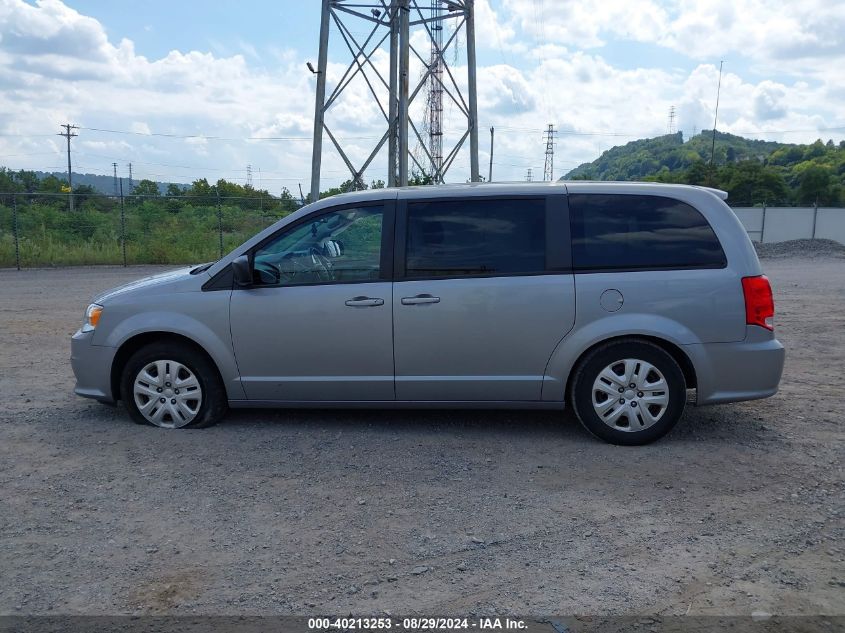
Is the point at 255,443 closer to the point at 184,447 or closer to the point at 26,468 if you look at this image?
the point at 184,447

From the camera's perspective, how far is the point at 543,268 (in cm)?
577

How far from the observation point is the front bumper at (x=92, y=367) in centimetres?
618

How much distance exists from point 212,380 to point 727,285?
12.8ft

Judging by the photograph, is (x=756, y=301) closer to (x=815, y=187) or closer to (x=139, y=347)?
(x=139, y=347)

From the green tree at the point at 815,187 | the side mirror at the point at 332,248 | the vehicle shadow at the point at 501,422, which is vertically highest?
the green tree at the point at 815,187

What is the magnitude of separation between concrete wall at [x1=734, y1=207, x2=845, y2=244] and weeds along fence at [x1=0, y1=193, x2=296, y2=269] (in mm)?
22587

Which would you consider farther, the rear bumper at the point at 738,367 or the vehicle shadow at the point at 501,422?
the vehicle shadow at the point at 501,422

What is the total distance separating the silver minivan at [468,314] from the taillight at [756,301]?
0.03 feet

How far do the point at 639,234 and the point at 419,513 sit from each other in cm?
268

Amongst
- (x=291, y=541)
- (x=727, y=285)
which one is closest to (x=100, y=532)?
(x=291, y=541)

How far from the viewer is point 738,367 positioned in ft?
18.5

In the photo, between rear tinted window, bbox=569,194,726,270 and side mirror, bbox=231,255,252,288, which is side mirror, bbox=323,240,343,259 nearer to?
side mirror, bbox=231,255,252,288

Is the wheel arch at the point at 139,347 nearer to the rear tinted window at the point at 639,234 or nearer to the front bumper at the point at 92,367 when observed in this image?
the front bumper at the point at 92,367

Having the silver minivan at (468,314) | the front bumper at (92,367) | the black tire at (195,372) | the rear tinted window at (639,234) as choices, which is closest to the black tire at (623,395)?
the silver minivan at (468,314)
